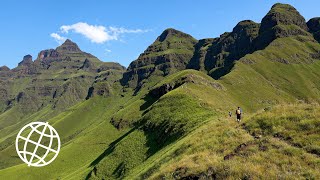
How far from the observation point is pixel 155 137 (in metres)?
108

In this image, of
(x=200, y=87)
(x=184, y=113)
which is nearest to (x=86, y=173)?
(x=184, y=113)

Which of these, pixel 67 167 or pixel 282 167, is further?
pixel 67 167

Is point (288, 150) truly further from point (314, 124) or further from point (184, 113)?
point (184, 113)

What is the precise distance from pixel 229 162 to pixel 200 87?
136 meters

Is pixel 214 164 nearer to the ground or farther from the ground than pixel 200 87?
nearer to the ground

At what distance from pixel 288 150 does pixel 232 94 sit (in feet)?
565

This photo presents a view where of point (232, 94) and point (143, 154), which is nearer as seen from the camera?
point (143, 154)

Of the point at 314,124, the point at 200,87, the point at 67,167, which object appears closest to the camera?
the point at 314,124

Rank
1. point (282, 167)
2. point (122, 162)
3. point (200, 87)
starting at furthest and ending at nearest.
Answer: point (200, 87) → point (122, 162) → point (282, 167)

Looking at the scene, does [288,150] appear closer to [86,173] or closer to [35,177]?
[86,173]

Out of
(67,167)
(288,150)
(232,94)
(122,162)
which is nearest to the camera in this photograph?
(288,150)

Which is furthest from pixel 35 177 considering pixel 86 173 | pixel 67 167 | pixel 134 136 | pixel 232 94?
pixel 232 94

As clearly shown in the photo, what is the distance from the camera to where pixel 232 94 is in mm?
196500

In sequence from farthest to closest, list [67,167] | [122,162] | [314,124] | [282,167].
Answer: [67,167] → [122,162] → [314,124] → [282,167]
